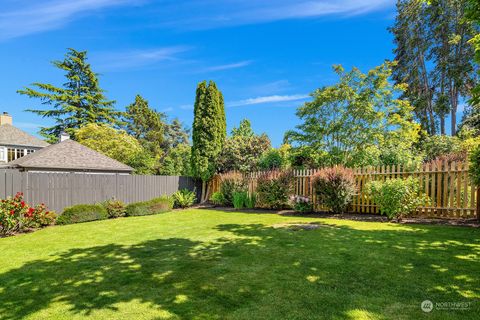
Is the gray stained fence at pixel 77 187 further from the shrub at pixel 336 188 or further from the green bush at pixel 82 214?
the shrub at pixel 336 188

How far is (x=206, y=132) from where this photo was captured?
16469 mm

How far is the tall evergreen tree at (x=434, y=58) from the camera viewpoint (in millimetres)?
22359

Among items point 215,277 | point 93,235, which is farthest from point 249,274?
point 93,235

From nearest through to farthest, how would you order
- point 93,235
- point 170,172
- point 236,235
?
1. point 236,235
2. point 93,235
3. point 170,172

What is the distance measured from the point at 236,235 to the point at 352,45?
13.9 metres

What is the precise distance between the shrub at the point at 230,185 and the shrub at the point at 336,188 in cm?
486

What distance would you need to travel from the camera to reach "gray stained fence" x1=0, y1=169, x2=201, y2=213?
30.3ft

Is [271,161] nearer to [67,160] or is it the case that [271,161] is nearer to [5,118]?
[67,160]

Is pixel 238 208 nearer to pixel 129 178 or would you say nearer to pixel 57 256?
pixel 129 178

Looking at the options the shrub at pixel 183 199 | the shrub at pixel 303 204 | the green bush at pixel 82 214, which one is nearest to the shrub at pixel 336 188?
→ the shrub at pixel 303 204

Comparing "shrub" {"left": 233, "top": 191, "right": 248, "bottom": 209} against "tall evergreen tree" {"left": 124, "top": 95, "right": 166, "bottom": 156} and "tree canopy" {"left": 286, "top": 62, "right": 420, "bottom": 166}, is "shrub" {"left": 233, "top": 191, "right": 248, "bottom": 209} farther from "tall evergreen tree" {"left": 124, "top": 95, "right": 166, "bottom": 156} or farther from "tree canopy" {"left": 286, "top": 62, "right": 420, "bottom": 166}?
"tall evergreen tree" {"left": 124, "top": 95, "right": 166, "bottom": 156}

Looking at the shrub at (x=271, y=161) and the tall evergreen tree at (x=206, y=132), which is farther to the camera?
the tall evergreen tree at (x=206, y=132)

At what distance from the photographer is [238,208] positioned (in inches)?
522

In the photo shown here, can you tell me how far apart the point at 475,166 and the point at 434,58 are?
2300 cm
